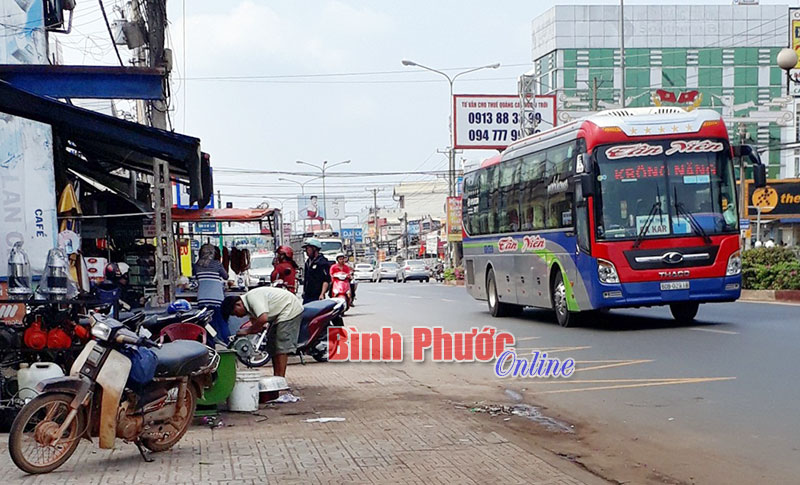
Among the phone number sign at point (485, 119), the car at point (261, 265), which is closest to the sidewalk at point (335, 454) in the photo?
the car at point (261, 265)

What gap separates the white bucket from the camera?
357 inches

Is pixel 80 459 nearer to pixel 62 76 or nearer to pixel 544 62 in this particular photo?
pixel 62 76

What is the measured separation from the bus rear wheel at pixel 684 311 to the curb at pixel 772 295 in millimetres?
6992

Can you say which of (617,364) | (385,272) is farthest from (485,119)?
(617,364)

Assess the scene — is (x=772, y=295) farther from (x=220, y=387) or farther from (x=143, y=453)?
(x=143, y=453)

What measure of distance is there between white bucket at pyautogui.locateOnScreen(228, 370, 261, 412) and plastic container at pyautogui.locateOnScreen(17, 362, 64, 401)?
165cm

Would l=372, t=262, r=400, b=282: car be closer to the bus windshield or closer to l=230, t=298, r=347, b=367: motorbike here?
the bus windshield

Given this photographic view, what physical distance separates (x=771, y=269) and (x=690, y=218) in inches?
389

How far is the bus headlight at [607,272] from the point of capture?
15.8 metres

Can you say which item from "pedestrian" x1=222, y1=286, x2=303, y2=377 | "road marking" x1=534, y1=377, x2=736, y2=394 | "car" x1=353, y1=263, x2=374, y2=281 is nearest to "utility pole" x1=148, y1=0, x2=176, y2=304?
"pedestrian" x1=222, y1=286, x2=303, y2=377

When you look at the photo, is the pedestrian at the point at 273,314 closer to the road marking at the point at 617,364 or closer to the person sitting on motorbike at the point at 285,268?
the road marking at the point at 617,364

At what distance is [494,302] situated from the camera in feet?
72.2

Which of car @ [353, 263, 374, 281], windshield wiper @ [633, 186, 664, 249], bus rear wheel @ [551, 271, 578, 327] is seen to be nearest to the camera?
windshield wiper @ [633, 186, 664, 249]

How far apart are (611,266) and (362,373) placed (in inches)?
213
